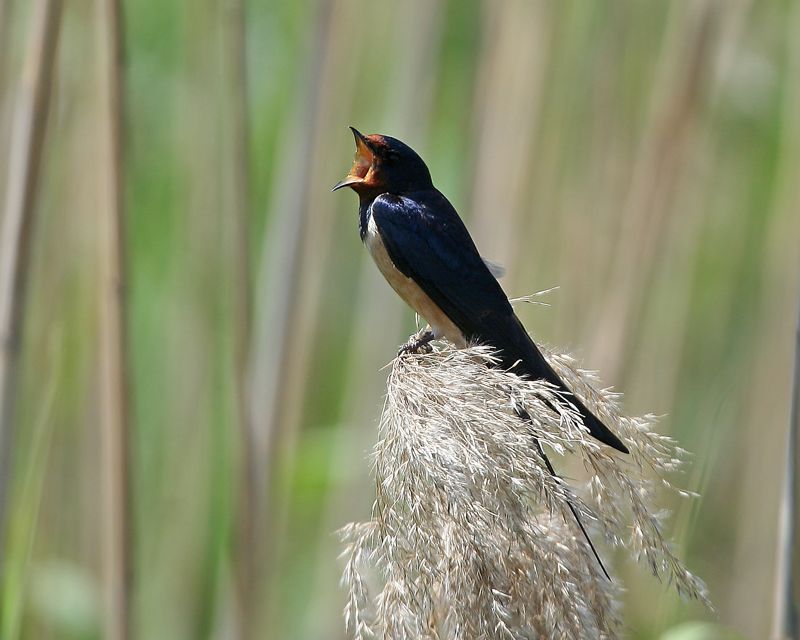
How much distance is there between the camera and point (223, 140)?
7.87 ft

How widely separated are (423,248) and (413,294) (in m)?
0.08

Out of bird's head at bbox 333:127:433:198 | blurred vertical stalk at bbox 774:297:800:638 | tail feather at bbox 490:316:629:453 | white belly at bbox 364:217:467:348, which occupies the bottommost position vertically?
blurred vertical stalk at bbox 774:297:800:638

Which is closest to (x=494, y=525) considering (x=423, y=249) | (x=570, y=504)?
(x=570, y=504)

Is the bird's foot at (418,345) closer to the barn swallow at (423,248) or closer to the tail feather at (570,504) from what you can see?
the barn swallow at (423,248)

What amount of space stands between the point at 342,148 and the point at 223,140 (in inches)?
11.8

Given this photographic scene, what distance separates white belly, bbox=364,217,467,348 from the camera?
160cm

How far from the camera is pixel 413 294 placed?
65.0 inches

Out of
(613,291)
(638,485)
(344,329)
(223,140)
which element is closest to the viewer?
(638,485)

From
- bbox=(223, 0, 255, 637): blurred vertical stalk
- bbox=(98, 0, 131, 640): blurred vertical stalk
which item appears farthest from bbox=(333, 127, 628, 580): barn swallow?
bbox=(98, 0, 131, 640): blurred vertical stalk

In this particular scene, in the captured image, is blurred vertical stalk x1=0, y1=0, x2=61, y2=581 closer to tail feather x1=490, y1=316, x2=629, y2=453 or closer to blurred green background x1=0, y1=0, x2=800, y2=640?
blurred green background x1=0, y1=0, x2=800, y2=640

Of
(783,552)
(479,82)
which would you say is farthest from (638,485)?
(479,82)

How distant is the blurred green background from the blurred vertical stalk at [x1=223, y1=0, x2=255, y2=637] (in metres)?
0.17

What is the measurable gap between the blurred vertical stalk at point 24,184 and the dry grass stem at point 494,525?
23.9 inches

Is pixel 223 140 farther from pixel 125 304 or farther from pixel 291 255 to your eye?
pixel 125 304
